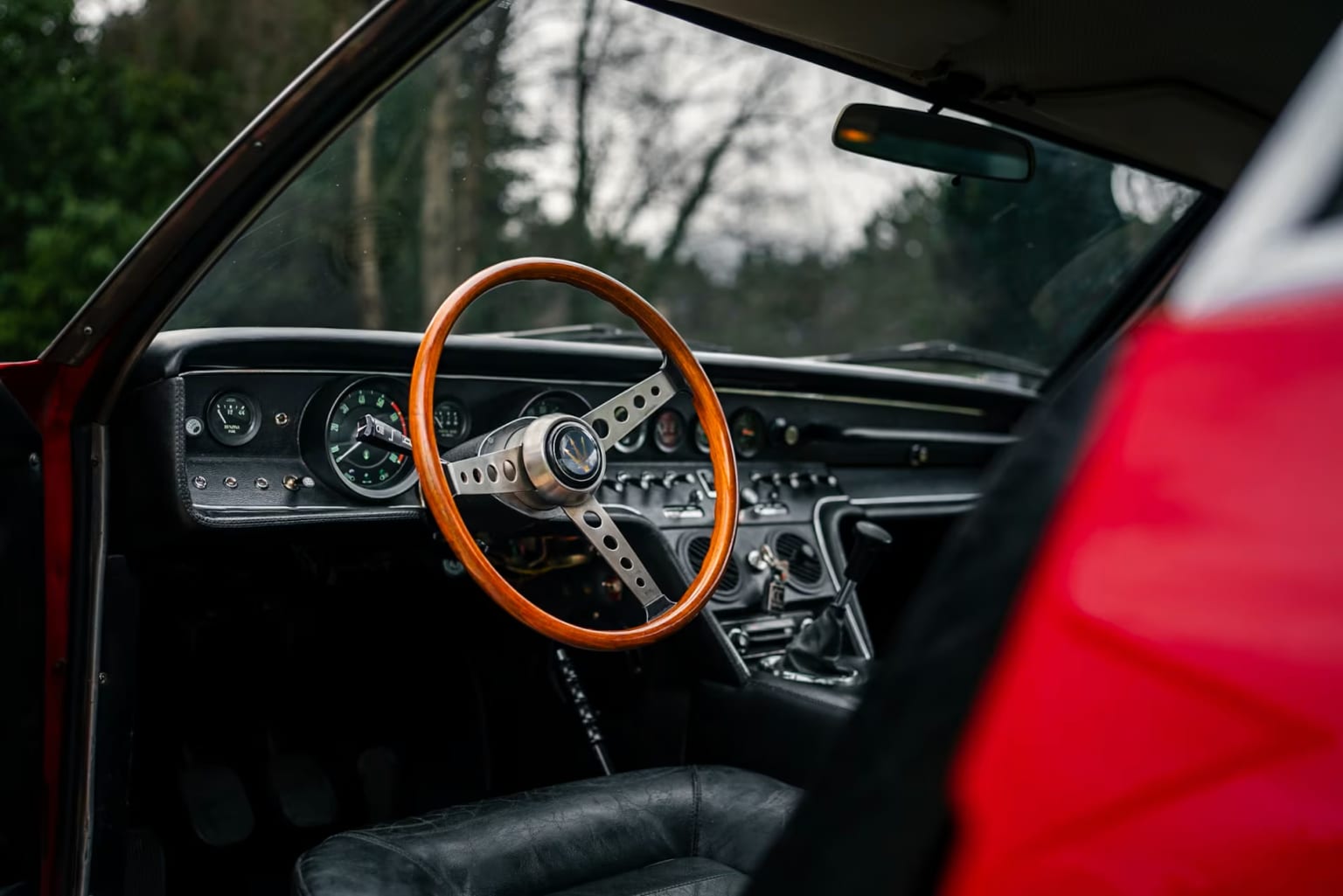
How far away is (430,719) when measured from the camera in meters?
2.82

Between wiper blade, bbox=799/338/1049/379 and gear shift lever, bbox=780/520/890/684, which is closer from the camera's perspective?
gear shift lever, bbox=780/520/890/684

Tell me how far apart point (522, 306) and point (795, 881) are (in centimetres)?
560

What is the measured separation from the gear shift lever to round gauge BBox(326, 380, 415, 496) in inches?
35.6

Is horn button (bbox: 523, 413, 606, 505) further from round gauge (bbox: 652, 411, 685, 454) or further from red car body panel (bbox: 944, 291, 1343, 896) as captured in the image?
red car body panel (bbox: 944, 291, 1343, 896)

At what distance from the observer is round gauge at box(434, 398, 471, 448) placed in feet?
7.61

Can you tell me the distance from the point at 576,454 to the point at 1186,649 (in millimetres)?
1424

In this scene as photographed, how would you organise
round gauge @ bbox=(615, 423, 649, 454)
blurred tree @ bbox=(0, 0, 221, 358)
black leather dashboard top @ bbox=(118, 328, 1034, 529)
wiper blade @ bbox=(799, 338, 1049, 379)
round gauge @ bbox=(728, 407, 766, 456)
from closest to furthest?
black leather dashboard top @ bbox=(118, 328, 1034, 529) < round gauge @ bbox=(615, 423, 649, 454) < round gauge @ bbox=(728, 407, 766, 456) < wiper blade @ bbox=(799, 338, 1049, 379) < blurred tree @ bbox=(0, 0, 221, 358)

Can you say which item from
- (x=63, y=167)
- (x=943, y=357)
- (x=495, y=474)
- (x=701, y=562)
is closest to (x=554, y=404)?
(x=701, y=562)

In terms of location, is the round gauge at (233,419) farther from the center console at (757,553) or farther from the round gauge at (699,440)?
the round gauge at (699,440)

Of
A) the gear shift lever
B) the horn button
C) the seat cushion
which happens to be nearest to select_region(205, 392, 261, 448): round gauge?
the horn button

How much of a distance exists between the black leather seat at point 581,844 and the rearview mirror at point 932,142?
1.20 metres

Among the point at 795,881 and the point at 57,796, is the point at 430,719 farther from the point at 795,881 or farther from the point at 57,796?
the point at 795,881

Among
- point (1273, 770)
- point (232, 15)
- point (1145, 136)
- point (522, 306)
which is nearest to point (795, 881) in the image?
point (1273, 770)

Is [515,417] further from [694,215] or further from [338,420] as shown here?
[694,215]
